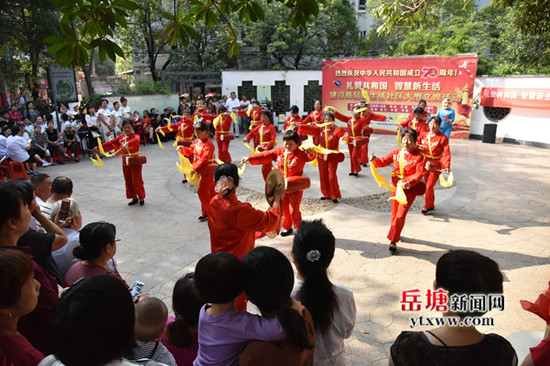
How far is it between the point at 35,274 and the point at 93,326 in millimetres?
1069

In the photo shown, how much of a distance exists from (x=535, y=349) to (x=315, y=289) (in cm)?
112

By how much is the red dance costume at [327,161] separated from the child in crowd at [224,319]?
18.0ft

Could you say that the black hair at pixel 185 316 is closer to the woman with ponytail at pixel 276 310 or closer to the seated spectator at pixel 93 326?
the woman with ponytail at pixel 276 310

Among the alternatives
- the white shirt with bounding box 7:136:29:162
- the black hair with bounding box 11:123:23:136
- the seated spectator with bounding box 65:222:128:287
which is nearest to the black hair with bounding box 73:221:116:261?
the seated spectator with bounding box 65:222:128:287

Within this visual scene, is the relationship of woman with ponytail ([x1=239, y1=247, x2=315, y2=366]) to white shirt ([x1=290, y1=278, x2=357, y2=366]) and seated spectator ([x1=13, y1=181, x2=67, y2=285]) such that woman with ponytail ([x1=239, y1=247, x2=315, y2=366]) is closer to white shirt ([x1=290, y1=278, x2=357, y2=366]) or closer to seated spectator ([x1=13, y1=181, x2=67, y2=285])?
white shirt ([x1=290, y1=278, x2=357, y2=366])

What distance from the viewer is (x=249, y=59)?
853 inches

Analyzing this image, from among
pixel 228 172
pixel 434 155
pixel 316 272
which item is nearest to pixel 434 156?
pixel 434 155

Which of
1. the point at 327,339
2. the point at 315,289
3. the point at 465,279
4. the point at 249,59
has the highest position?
the point at 249,59

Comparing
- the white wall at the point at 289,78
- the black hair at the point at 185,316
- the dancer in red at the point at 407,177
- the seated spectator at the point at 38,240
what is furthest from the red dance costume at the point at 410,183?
the white wall at the point at 289,78

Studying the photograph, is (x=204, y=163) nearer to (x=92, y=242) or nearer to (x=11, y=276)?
(x=92, y=242)

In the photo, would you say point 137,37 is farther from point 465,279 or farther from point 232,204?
point 465,279

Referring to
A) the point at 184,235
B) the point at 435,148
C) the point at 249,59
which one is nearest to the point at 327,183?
the point at 435,148

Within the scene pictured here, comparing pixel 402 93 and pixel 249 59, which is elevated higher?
pixel 249 59

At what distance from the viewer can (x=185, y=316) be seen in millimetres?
2283
